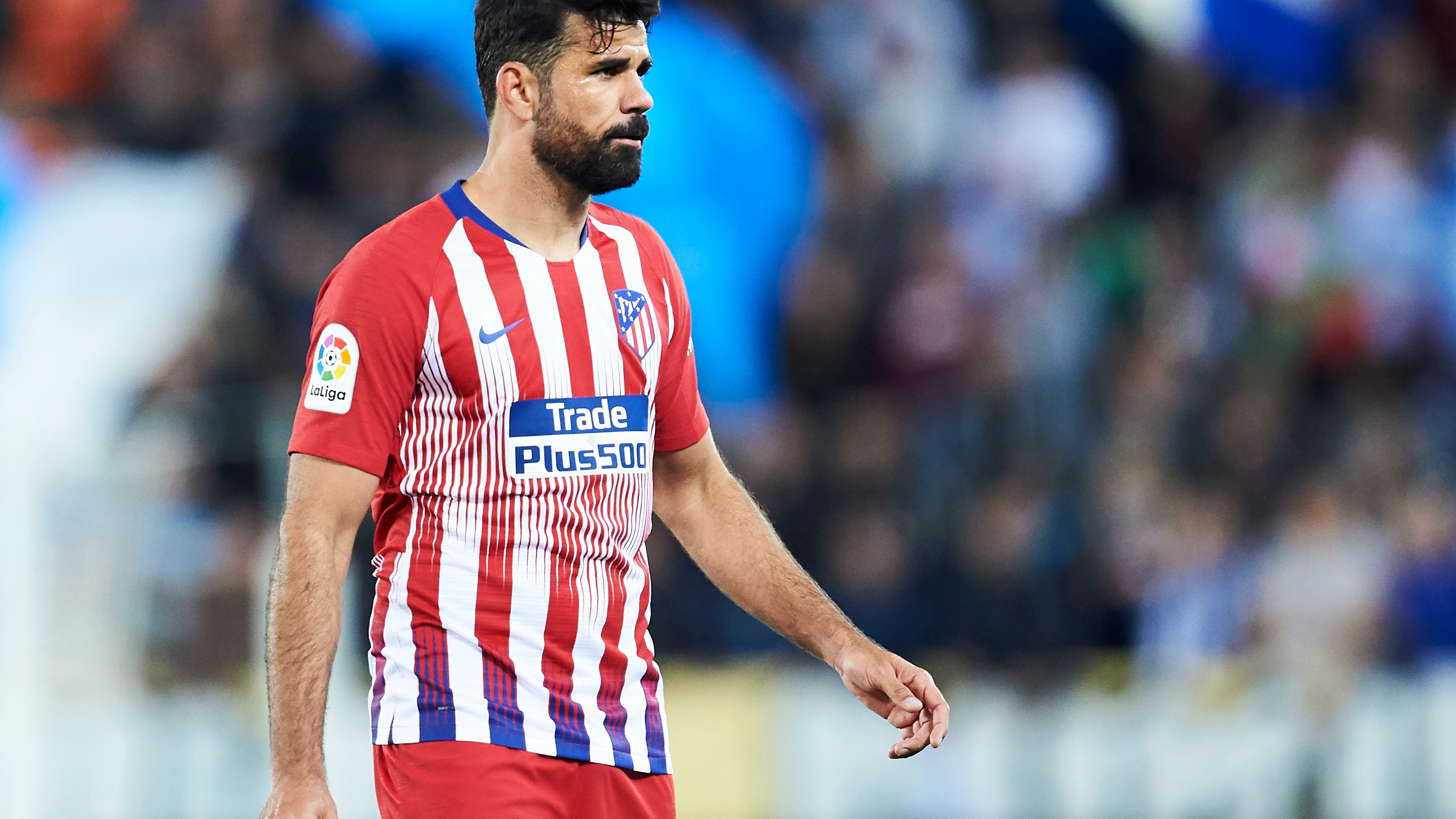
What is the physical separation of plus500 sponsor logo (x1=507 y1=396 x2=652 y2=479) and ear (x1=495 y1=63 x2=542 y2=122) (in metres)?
0.60

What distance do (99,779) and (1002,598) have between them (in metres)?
4.61

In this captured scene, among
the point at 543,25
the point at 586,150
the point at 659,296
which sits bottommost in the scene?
the point at 659,296

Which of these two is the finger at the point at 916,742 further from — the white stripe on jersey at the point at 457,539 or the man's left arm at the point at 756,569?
the white stripe on jersey at the point at 457,539

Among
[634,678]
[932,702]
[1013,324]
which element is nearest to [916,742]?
[932,702]

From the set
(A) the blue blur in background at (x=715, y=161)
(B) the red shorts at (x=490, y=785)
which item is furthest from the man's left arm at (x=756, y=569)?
(A) the blue blur in background at (x=715, y=161)

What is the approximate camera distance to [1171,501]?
9.49m

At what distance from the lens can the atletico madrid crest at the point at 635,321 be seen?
367 cm

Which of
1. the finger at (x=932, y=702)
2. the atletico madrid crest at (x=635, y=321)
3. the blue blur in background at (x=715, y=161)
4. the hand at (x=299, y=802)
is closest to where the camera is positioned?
the hand at (x=299, y=802)

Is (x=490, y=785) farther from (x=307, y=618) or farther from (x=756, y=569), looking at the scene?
(x=756, y=569)

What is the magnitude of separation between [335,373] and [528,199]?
1.87 feet

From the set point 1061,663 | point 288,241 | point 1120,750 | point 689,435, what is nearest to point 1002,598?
point 1061,663

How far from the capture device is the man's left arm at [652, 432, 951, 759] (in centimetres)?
363

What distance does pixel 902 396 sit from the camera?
9922mm

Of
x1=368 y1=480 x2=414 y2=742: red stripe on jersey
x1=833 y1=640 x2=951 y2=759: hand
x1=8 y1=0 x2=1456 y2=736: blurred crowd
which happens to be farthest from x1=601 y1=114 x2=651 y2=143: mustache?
x1=8 y1=0 x2=1456 y2=736: blurred crowd
